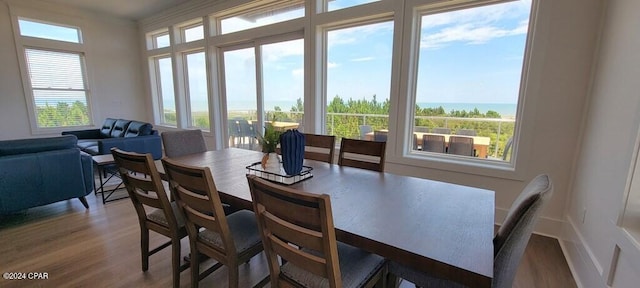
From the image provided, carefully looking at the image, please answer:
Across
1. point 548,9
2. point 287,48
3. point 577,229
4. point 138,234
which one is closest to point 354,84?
point 287,48

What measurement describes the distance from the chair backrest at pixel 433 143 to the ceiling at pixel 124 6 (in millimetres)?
4748

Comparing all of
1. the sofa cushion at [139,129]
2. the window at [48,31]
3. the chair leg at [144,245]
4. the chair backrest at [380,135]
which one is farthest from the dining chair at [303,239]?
the window at [48,31]

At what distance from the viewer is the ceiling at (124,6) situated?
4798mm

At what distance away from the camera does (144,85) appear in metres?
6.35

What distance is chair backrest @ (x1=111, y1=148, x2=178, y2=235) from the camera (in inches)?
57.4

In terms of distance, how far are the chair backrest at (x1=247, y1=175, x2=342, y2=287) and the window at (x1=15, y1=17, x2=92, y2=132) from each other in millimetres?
6601

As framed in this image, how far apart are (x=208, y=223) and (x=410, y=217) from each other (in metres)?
0.98

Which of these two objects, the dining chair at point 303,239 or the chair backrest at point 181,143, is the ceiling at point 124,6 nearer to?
the chair backrest at point 181,143

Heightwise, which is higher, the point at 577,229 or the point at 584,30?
the point at 584,30

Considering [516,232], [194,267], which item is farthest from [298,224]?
[194,267]

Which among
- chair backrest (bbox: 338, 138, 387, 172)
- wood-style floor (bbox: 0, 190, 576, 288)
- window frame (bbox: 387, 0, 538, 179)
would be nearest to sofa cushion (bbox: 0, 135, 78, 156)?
wood-style floor (bbox: 0, 190, 576, 288)

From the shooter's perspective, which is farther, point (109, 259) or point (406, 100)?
point (406, 100)

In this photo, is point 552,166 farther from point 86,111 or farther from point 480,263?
point 86,111

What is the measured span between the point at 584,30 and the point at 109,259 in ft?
13.5
